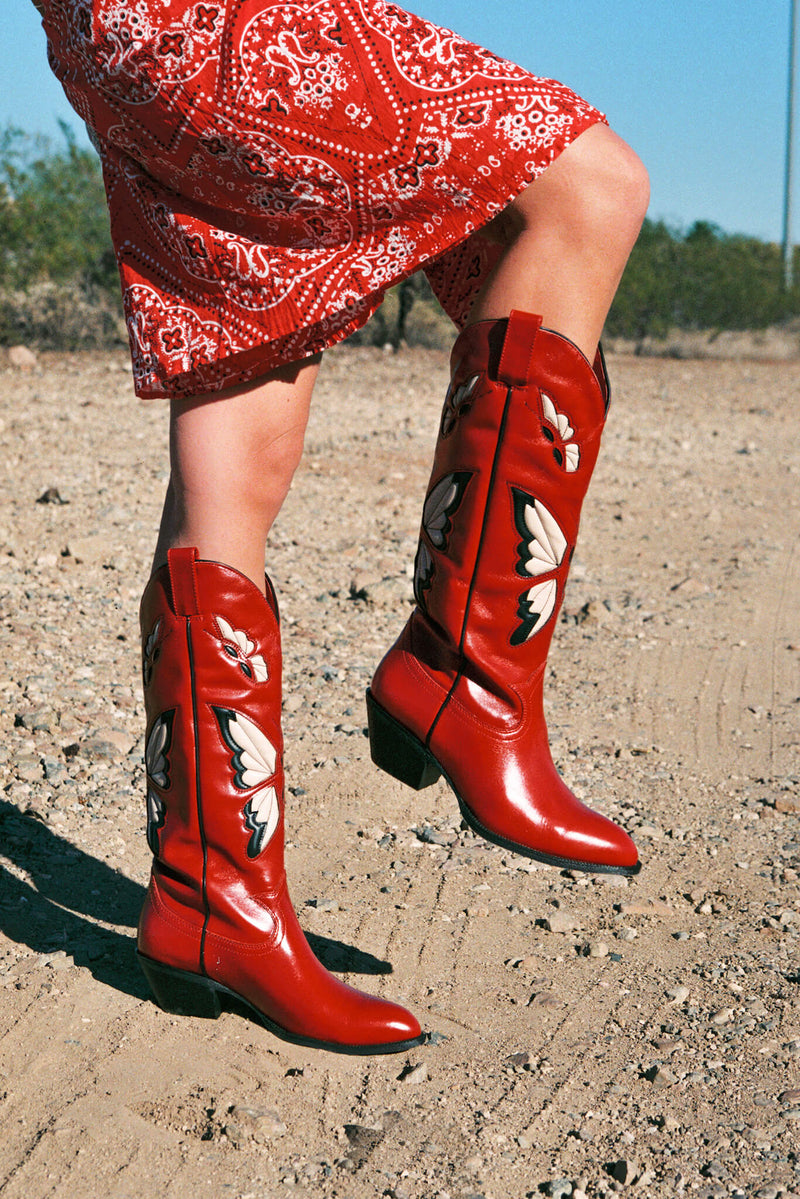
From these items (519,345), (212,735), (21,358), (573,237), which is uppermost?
(573,237)

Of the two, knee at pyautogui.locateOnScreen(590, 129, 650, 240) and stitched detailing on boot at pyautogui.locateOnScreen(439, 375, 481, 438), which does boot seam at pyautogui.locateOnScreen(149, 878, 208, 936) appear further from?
knee at pyautogui.locateOnScreen(590, 129, 650, 240)

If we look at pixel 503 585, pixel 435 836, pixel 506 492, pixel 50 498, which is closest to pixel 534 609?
pixel 503 585

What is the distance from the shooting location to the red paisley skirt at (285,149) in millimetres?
1137

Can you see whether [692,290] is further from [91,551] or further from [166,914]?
[166,914]

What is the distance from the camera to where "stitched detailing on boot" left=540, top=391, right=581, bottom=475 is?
1.37 metres

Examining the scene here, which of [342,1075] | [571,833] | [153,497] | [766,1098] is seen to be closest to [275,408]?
[571,833]

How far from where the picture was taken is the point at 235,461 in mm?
1315

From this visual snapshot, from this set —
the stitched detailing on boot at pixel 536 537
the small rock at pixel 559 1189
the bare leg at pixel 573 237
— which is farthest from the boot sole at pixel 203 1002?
the bare leg at pixel 573 237

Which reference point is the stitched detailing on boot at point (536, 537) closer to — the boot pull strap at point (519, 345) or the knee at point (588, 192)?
the boot pull strap at point (519, 345)

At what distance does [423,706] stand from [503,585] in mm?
199

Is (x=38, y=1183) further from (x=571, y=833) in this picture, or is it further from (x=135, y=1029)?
(x=571, y=833)

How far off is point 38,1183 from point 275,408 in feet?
3.00

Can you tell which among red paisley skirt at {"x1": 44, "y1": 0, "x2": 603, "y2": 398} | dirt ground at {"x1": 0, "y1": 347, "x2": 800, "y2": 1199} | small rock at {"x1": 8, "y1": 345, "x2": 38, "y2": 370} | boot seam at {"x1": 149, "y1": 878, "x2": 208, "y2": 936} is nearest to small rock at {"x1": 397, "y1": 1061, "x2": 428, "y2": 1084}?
dirt ground at {"x1": 0, "y1": 347, "x2": 800, "y2": 1199}

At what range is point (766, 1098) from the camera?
1414mm
